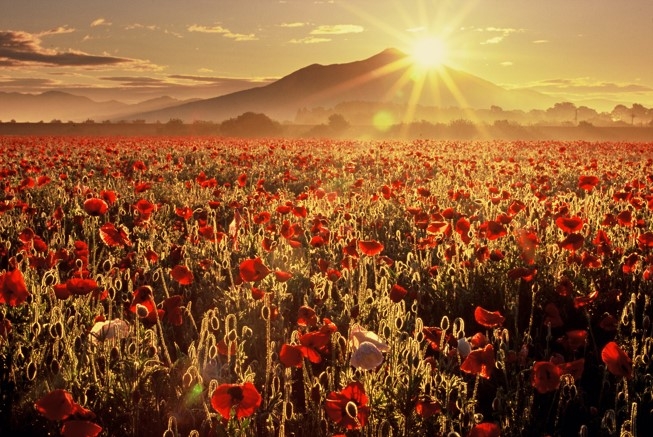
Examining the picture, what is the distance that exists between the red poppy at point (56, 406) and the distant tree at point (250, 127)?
54665mm

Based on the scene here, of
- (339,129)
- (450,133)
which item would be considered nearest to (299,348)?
(450,133)

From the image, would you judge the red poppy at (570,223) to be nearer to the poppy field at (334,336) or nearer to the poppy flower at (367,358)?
the poppy field at (334,336)

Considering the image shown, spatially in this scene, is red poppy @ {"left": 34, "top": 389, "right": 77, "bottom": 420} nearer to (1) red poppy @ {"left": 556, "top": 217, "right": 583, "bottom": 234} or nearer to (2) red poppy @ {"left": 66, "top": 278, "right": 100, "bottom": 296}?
(2) red poppy @ {"left": 66, "top": 278, "right": 100, "bottom": 296}

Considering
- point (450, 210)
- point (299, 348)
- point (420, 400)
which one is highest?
point (450, 210)

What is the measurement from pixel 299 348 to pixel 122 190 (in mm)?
7467

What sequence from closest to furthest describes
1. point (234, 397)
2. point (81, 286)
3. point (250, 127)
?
point (234, 397) → point (81, 286) → point (250, 127)

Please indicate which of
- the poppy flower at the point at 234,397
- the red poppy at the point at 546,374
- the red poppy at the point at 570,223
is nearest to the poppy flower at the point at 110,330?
the poppy flower at the point at 234,397

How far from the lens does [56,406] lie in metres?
1.96

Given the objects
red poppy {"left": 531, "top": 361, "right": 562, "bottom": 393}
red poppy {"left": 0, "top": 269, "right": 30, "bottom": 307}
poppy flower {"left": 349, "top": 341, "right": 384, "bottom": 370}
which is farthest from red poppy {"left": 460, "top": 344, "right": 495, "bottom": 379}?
red poppy {"left": 0, "top": 269, "right": 30, "bottom": 307}

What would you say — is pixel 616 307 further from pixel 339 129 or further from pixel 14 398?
pixel 339 129

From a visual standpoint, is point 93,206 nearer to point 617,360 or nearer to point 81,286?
point 81,286

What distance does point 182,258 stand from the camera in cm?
515

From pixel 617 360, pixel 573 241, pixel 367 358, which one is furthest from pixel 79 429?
pixel 573 241

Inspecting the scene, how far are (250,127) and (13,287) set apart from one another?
183ft
